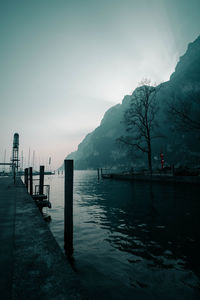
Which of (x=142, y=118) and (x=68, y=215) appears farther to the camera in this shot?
(x=142, y=118)

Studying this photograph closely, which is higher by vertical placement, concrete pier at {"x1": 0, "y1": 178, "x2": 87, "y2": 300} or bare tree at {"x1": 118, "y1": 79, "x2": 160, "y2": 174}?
bare tree at {"x1": 118, "y1": 79, "x2": 160, "y2": 174}

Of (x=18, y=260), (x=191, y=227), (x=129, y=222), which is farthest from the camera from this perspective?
(x=129, y=222)

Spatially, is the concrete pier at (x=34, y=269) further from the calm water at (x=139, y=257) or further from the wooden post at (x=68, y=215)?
the wooden post at (x=68, y=215)

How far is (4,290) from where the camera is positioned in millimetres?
1683

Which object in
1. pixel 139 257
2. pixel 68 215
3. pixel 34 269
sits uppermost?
pixel 34 269

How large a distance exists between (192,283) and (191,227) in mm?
3340

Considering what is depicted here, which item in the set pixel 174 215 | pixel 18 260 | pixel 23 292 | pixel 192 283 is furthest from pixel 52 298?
pixel 174 215

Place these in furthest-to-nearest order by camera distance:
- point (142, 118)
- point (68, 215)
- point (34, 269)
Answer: point (142, 118), point (68, 215), point (34, 269)

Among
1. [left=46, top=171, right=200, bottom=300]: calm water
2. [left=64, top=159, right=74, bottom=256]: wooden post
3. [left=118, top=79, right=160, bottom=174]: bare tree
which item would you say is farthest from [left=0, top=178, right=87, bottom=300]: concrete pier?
[left=118, top=79, right=160, bottom=174]: bare tree

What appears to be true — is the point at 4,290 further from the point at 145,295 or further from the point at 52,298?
the point at 145,295

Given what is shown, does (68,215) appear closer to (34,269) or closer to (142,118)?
(34,269)

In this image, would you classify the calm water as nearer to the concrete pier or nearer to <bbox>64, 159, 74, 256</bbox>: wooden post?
<bbox>64, 159, 74, 256</bbox>: wooden post

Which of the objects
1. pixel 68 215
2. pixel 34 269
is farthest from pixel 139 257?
pixel 34 269

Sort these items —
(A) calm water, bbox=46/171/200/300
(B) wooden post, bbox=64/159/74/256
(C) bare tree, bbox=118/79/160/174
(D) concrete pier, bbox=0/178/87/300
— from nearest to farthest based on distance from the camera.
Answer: (D) concrete pier, bbox=0/178/87/300, (A) calm water, bbox=46/171/200/300, (B) wooden post, bbox=64/159/74/256, (C) bare tree, bbox=118/79/160/174
